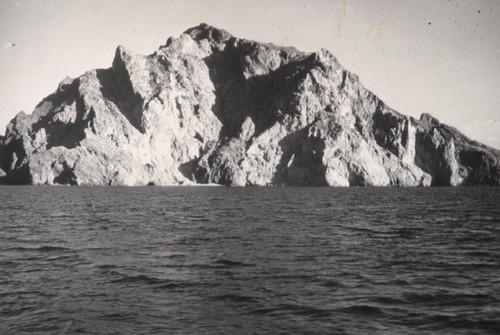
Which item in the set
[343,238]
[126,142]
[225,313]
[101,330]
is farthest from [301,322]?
[126,142]

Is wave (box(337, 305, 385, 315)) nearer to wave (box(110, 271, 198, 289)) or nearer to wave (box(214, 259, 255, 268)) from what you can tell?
wave (box(110, 271, 198, 289))

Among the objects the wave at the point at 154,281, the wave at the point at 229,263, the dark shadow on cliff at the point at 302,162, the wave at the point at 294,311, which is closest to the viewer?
the wave at the point at 294,311

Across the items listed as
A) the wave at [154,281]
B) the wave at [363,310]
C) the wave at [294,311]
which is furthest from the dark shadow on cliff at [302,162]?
the wave at [294,311]

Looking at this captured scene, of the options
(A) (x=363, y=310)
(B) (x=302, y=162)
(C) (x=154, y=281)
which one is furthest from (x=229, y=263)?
(B) (x=302, y=162)

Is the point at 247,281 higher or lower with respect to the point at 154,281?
higher

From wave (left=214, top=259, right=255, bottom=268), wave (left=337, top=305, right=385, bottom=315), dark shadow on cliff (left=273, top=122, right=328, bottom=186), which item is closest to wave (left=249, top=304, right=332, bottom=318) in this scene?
wave (left=337, top=305, right=385, bottom=315)

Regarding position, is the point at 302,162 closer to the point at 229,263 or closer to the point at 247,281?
the point at 229,263

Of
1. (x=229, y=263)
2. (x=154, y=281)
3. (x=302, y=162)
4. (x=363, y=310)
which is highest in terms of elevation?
(x=302, y=162)

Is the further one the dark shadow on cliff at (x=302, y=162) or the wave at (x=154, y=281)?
the dark shadow on cliff at (x=302, y=162)

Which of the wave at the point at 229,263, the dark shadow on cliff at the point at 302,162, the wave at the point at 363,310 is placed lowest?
the wave at the point at 229,263

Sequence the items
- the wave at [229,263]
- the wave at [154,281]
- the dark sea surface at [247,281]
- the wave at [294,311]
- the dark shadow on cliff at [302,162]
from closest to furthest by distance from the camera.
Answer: the dark sea surface at [247,281]
the wave at [294,311]
the wave at [154,281]
the wave at [229,263]
the dark shadow on cliff at [302,162]

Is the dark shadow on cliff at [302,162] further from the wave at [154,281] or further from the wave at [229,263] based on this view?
the wave at [154,281]
